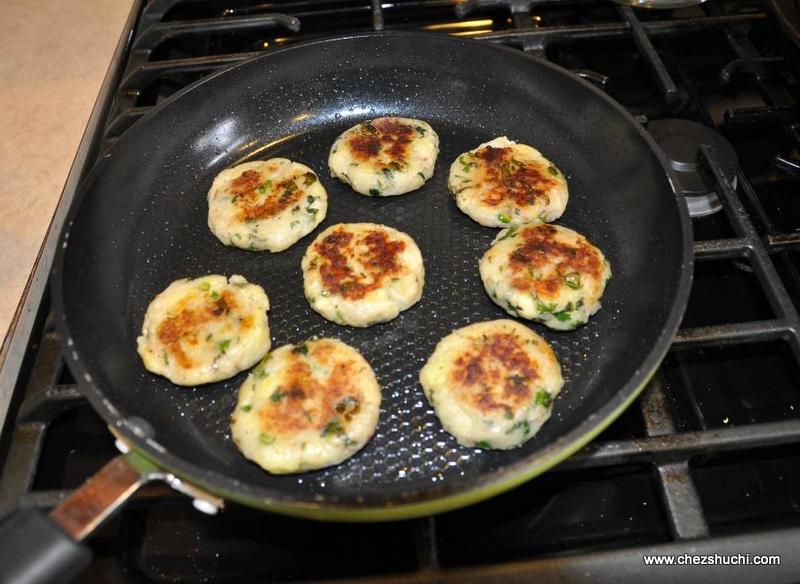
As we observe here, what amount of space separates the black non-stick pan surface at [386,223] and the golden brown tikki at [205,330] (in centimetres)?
7

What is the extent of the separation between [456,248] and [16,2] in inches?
93.7

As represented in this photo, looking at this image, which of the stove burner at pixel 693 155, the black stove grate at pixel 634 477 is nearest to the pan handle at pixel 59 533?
the black stove grate at pixel 634 477

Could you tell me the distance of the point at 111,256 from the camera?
68.2 inches

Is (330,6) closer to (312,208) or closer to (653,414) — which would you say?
(312,208)

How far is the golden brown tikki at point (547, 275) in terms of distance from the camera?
1587 millimetres

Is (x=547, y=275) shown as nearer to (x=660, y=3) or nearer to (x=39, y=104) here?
(x=660, y=3)

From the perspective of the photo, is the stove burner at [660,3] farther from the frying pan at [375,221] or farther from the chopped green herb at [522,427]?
the chopped green herb at [522,427]

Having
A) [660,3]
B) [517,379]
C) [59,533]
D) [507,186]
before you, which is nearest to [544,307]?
[517,379]

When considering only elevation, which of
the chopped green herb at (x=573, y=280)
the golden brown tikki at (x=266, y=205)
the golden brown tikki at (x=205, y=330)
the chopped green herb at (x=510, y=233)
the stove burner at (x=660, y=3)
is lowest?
the chopped green herb at (x=573, y=280)

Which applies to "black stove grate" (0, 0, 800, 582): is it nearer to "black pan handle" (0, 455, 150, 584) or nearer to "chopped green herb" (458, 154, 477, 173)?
"black pan handle" (0, 455, 150, 584)

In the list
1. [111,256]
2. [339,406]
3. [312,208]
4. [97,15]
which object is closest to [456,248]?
[312,208]

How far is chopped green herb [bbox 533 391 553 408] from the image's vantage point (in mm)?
1437

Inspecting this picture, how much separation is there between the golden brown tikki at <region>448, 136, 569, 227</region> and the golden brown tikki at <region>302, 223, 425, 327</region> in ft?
0.74

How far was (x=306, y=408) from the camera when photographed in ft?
4.72
